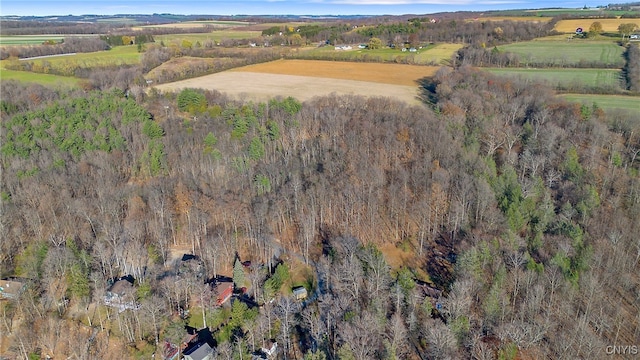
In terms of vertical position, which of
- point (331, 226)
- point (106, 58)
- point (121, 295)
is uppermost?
point (106, 58)

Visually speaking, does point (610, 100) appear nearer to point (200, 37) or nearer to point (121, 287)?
point (121, 287)

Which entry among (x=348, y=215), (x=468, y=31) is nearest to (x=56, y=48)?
(x=348, y=215)

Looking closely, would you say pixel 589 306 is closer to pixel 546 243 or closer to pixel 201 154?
pixel 546 243

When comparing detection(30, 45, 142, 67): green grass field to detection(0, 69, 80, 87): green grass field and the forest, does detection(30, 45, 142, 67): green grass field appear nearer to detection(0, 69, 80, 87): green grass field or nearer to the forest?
detection(0, 69, 80, 87): green grass field

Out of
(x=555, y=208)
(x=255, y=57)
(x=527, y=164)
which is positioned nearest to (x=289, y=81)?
(x=255, y=57)

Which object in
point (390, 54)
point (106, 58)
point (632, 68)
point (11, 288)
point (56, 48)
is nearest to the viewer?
point (11, 288)
